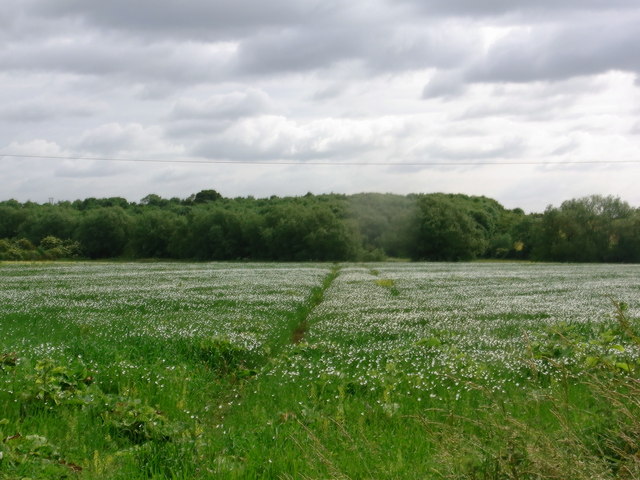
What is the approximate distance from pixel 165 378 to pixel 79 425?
88.7 inches

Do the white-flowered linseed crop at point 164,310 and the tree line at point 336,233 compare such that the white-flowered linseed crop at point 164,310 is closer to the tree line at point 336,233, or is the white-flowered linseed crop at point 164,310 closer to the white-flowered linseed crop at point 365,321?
the white-flowered linseed crop at point 365,321

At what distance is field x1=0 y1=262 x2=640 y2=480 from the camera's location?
497 cm

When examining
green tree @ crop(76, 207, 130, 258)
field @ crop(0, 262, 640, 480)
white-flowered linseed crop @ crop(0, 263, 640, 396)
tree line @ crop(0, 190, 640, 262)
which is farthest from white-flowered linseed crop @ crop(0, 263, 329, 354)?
green tree @ crop(76, 207, 130, 258)

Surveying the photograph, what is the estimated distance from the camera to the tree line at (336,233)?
89.5 m

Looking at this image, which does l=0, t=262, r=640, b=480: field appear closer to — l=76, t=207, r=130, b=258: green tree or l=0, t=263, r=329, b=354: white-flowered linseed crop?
l=0, t=263, r=329, b=354: white-flowered linseed crop

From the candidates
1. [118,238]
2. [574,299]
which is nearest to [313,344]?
[574,299]

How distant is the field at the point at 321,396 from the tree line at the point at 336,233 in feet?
244

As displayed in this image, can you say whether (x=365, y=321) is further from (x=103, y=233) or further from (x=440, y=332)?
(x=103, y=233)

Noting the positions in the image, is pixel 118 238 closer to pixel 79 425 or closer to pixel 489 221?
pixel 489 221

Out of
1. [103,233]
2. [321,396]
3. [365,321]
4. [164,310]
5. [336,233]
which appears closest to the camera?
[321,396]

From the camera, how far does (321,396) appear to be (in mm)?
9078

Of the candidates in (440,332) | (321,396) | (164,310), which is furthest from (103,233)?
(321,396)

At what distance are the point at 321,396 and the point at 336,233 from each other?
83094 millimetres

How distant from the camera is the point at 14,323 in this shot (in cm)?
1791
